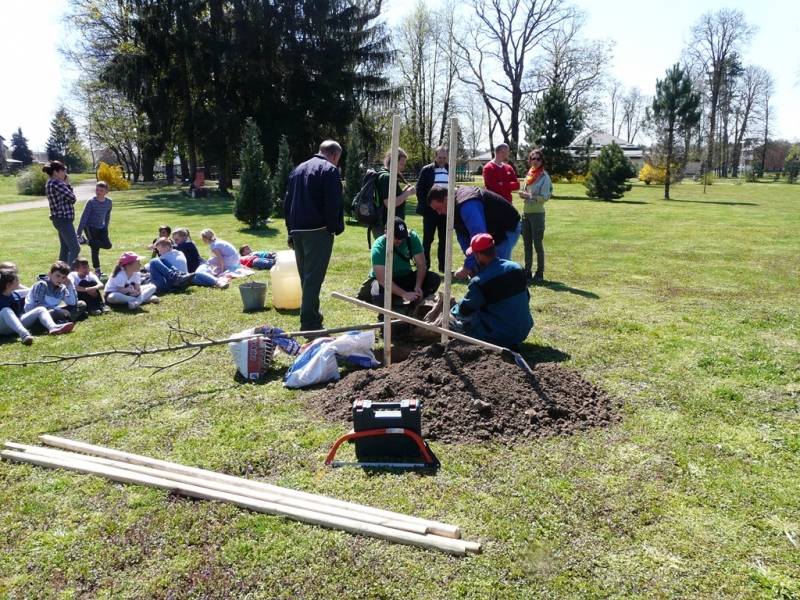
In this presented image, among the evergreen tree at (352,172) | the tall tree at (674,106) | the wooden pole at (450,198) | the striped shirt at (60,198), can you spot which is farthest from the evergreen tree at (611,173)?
the wooden pole at (450,198)

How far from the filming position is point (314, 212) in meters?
6.18

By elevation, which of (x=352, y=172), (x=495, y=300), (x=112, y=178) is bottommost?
(x=495, y=300)

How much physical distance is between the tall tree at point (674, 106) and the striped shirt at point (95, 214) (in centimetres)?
2717

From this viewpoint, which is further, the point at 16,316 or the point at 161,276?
the point at 161,276

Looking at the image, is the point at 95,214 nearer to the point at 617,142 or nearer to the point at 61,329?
the point at 61,329

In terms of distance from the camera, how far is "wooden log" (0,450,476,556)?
300 cm

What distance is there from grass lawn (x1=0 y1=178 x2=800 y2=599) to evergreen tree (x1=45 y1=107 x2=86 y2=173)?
215ft

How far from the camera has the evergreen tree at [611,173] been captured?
29.0m

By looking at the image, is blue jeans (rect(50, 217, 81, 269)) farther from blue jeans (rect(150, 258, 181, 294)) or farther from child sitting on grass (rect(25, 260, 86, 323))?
child sitting on grass (rect(25, 260, 86, 323))

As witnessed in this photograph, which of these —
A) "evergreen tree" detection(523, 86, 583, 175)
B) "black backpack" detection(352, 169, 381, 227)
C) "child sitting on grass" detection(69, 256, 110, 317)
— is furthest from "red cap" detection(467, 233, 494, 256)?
"evergreen tree" detection(523, 86, 583, 175)

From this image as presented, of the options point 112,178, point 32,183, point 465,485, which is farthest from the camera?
point 112,178

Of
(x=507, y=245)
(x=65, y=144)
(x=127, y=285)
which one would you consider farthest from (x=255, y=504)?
(x=65, y=144)

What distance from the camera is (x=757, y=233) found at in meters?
16.3

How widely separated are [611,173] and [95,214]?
2500 cm
